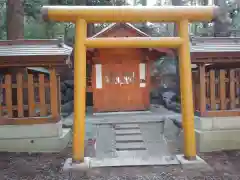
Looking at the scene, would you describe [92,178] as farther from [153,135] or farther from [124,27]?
[124,27]

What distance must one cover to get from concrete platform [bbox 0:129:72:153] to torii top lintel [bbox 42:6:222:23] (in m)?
3.46

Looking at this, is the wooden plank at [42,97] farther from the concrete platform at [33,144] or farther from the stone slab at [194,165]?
the stone slab at [194,165]

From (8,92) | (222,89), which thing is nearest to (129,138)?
(222,89)

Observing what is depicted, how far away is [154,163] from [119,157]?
39.3 inches

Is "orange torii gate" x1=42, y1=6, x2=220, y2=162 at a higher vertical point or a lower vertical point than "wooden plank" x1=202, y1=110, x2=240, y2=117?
higher

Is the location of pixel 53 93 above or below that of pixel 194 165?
above

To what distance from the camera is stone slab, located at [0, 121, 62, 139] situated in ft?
24.7

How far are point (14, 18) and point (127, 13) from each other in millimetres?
4516

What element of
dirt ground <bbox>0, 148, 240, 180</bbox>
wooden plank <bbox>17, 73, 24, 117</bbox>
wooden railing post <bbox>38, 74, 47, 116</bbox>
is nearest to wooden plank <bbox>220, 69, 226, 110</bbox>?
dirt ground <bbox>0, 148, 240, 180</bbox>

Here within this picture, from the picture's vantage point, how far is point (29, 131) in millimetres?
7594

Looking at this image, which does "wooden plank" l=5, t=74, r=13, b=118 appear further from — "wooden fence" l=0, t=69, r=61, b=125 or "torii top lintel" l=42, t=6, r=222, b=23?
"torii top lintel" l=42, t=6, r=222, b=23

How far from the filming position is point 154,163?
6.30 meters

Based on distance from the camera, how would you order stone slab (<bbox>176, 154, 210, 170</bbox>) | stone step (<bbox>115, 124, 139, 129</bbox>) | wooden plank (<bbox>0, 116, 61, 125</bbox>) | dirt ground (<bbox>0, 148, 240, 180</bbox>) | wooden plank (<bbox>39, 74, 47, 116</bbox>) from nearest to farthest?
dirt ground (<bbox>0, 148, 240, 180</bbox>)
stone slab (<bbox>176, 154, 210, 170</bbox>)
wooden plank (<bbox>0, 116, 61, 125</bbox>)
wooden plank (<bbox>39, 74, 47, 116</bbox>)
stone step (<bbox>115, 124, 139, 129</bbox>)

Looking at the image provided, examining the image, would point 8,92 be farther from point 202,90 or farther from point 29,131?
point 202,90
